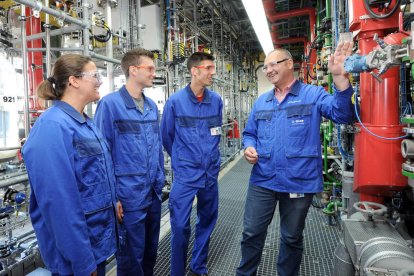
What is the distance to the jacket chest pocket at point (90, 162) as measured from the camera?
1411 mm

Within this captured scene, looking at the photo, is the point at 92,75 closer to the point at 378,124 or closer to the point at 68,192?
the point at 68,192

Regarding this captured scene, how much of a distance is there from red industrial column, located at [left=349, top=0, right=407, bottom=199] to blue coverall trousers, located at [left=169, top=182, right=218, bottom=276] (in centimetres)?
124

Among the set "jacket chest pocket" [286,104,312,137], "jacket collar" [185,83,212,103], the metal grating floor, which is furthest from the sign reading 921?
"jacket chest pocket" [286,104,312,137]

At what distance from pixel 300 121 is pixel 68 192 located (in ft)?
5.09

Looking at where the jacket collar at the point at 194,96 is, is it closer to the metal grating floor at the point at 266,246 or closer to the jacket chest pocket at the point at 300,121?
the jacket chest pocket at the point at 300,121

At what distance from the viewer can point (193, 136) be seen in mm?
2504

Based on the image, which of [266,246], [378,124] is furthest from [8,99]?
[378,124]

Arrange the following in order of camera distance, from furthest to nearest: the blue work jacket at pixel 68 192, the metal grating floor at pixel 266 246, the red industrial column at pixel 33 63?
the red industrial column at pixel 33 63 → the metal grating floor at pixel 266 246 → the blue work jacket at pixel 68 192

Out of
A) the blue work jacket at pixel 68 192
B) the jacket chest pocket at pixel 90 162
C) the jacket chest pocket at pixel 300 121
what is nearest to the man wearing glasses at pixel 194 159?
the jacket chest pocket at pixel 300 121

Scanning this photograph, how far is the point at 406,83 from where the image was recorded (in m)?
1.84

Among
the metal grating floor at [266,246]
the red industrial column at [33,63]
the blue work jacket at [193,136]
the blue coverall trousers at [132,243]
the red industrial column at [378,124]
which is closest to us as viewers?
the red industrial column at [378,124]

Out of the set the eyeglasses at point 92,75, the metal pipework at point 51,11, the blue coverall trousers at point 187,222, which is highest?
the metal pipework at point 51,11

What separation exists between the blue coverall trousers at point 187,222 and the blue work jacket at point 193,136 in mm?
93

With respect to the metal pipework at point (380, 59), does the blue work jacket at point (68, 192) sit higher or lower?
lower
